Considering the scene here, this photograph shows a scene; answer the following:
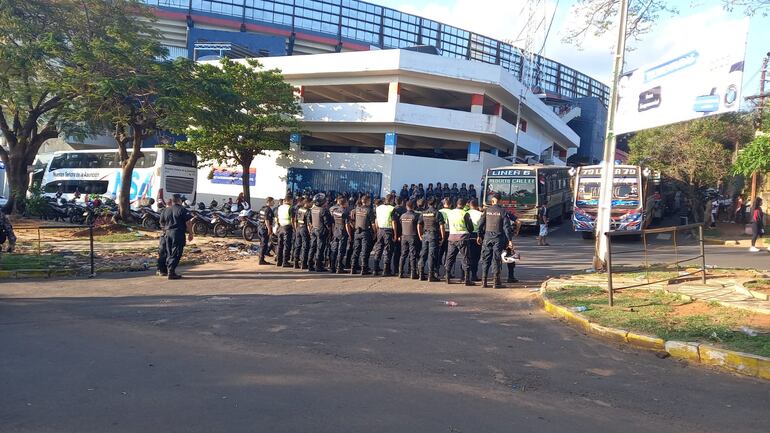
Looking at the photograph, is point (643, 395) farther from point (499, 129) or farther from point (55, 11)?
point (499, 129)

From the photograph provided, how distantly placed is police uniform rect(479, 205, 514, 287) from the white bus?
52.1 ft

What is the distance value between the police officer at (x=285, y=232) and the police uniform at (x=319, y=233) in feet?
2.26

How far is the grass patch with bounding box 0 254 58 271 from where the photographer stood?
1116 cm

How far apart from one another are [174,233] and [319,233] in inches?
116

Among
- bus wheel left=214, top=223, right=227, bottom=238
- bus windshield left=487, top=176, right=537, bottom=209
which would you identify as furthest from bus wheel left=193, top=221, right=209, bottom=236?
bus windshield left=487, top=176, right=537, bottom=209

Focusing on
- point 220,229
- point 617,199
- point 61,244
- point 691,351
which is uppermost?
point 617,199

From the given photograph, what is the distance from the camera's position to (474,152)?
98.7 ft

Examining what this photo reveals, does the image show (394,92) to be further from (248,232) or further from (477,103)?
(248,232)

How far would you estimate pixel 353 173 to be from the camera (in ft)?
97.2

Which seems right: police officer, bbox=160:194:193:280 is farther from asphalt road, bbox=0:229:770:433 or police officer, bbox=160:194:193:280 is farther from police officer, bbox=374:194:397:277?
police officer, bbox=374:194:397:277

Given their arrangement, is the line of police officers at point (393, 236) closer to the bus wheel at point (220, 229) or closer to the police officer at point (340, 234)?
the police officer at point (340, 234)

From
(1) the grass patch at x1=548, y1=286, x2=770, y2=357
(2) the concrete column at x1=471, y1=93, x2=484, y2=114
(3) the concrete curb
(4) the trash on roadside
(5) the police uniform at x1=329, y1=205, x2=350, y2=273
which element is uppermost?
(2) the concrete column at x1=471, y1=93, x2=484, y2=114

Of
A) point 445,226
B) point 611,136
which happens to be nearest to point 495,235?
point 445,226

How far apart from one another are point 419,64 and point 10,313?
23.0m
